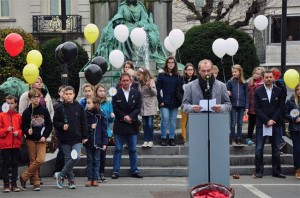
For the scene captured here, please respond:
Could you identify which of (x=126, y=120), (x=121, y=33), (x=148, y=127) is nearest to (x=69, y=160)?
(x=126, y=120)

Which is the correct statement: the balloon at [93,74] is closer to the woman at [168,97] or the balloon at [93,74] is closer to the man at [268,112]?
the woman at [168,97]

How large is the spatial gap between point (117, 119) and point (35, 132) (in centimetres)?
179

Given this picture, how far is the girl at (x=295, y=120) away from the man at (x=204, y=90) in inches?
171

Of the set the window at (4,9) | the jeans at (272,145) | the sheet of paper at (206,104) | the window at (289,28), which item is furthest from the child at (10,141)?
the window at (4,9)

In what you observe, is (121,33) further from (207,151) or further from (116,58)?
(207,151)

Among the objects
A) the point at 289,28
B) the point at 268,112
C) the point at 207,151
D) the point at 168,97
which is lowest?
the point at 207,151

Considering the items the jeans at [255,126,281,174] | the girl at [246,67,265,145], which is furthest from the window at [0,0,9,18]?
the jeans at [255,126,281,174]

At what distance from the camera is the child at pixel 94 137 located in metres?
14.1

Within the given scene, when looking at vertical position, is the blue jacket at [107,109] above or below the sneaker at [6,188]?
above

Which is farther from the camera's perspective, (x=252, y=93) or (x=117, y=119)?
(x=252, y=93)

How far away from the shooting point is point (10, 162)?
44.7 ft

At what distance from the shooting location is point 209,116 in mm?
10297

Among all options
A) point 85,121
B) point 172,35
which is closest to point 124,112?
point 85,121

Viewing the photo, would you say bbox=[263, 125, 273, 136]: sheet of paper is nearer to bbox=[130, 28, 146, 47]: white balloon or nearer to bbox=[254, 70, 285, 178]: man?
bbox=[254, 70, 285, 178]: man
